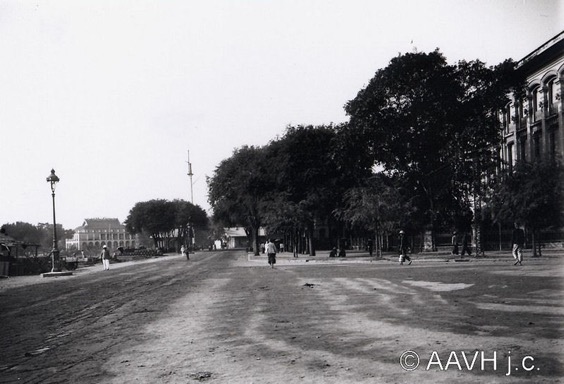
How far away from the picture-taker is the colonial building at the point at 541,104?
1417 inches

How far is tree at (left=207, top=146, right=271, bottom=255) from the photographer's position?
4466 centimetres

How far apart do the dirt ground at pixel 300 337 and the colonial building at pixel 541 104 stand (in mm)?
26441

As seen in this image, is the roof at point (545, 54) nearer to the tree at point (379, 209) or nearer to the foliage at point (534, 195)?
the foliage at point (534, 195)

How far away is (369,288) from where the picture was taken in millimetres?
14477

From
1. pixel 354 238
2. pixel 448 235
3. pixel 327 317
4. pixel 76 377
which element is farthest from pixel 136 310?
pixel 354 238

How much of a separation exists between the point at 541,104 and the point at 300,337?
36.5 metres

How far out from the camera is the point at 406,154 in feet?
116

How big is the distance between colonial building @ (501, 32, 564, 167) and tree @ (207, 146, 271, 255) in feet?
64.8

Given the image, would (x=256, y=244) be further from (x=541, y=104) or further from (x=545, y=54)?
(x=545, y=54)

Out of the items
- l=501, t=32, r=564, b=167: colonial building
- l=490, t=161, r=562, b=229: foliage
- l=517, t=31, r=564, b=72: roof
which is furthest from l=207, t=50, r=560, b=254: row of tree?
l=517, t=31, r=564, b=72: roof

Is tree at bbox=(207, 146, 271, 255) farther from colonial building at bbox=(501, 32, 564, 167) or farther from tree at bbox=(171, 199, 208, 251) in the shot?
tree at bbox=(171, 199, 208, 251)

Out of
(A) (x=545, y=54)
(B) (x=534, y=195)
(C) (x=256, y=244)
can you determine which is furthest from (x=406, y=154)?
(C) (x=256, y=244)

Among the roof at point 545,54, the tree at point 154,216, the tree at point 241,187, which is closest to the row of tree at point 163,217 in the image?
Result: the tree at point 154,216

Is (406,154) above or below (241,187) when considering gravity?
above
